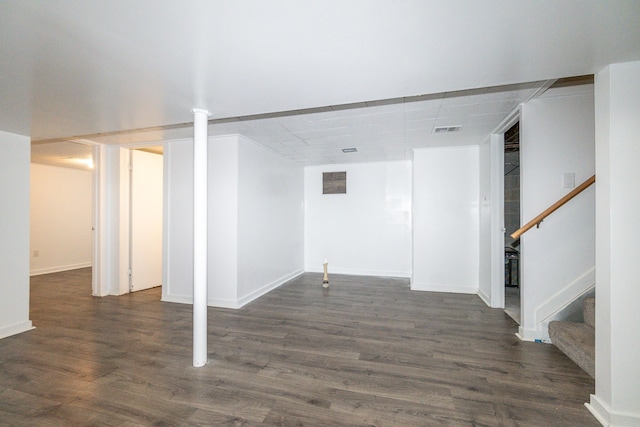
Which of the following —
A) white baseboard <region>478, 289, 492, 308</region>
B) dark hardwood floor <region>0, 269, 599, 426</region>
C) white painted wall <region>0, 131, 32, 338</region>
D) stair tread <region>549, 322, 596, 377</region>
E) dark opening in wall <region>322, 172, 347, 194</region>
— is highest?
dark opening in wall <region>322, 172, 347, 194</region>

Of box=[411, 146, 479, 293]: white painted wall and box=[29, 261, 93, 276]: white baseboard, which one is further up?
box=[411, 146, 479, 293]: white painted wall

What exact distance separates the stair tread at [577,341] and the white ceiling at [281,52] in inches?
88.0

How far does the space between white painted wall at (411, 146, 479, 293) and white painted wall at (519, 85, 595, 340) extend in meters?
1.85

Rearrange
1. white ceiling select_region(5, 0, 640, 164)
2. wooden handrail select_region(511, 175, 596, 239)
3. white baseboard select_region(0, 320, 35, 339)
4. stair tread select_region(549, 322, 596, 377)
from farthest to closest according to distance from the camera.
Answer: white baseboard select_region(0, 320, 35, 339), wooden handrail select_region(511, 175, 596, 239), stair tread select_region(549, 322, 596, 377), white ceiling select_region(5, 0, 640, 164)

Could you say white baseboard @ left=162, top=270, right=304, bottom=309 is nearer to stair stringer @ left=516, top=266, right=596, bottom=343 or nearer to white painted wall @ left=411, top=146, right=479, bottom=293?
white painted wall @ left=411, top=146, right=479, bottom=293

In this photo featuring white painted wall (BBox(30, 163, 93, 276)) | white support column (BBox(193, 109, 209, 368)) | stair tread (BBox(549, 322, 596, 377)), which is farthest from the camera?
white painted wall (BBox(30, 163, 93, 276))

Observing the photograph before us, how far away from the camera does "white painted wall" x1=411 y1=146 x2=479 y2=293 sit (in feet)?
15.6

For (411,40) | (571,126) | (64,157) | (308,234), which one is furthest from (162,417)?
(64,157)

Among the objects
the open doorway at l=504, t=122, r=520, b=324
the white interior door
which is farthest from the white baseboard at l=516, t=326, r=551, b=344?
the white interior door

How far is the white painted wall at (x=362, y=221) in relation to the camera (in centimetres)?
594

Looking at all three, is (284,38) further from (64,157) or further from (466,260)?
(64,157)

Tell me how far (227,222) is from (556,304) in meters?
4.15

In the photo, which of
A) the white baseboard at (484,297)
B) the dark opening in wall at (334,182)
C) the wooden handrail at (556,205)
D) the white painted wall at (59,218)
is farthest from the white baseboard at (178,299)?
the white baseboard at (484,297)

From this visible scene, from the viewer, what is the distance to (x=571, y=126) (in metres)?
2.84
